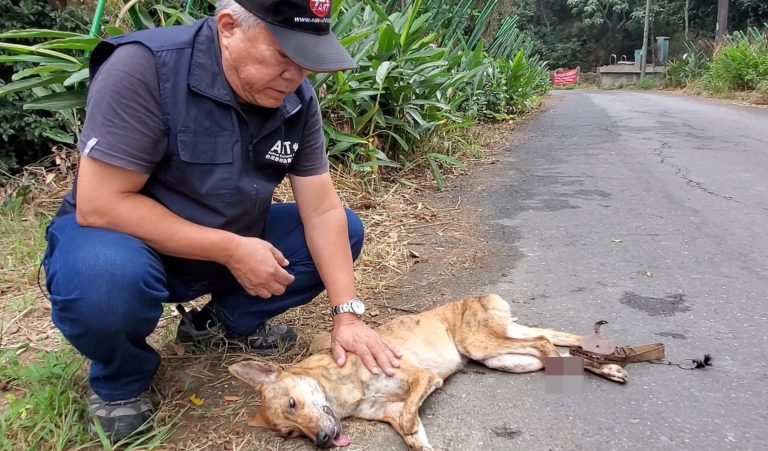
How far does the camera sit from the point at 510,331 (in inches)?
110

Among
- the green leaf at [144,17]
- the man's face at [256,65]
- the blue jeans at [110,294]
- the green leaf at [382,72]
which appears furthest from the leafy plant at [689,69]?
the blue jeans at [110,294]

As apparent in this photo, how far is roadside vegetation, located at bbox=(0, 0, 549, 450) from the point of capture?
7.78 feet

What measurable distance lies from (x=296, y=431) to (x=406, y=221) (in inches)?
107

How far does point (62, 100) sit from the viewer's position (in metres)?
3.84

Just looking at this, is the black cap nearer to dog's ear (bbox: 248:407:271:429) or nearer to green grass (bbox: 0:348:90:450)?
dog's ear (bbox: 248:407:271:429)

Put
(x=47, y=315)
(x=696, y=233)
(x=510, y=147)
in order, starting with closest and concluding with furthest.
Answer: (x=47, y=315) → (x=696, y=233) → (x=510, y=147)

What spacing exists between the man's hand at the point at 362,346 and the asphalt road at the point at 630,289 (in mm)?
240

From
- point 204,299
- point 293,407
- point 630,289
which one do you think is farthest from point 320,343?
point 630,289

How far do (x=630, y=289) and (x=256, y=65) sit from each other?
7.74 feet

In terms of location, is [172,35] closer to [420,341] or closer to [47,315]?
[420,341]

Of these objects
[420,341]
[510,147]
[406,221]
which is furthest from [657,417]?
[510,147]

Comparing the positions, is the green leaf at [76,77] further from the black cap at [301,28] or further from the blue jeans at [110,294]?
the black cap at [301,28]

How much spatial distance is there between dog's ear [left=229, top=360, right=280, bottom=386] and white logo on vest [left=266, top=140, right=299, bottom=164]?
772mm

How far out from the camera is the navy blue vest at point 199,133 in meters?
2.07
